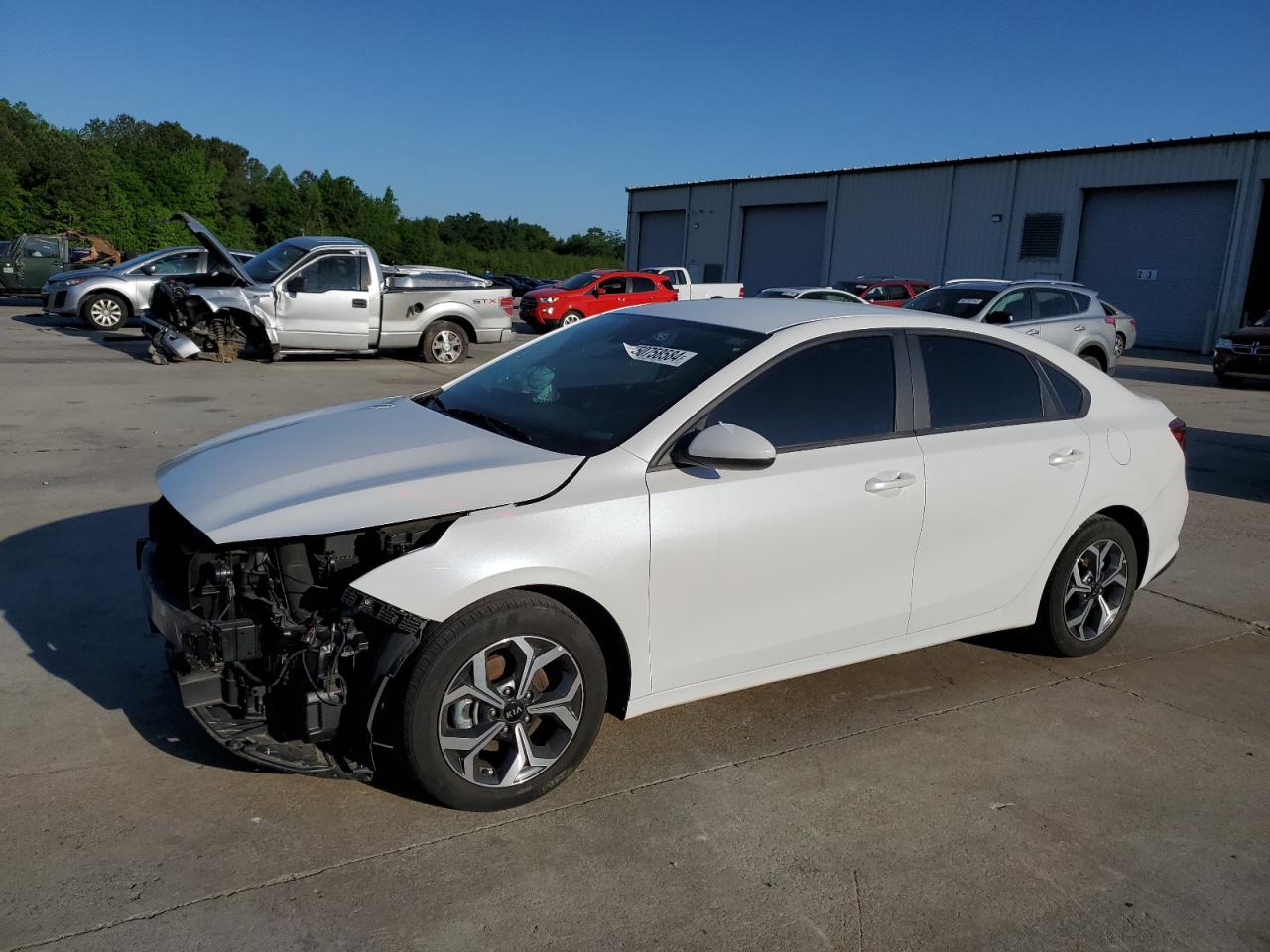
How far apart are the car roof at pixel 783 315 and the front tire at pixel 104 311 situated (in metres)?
17.6

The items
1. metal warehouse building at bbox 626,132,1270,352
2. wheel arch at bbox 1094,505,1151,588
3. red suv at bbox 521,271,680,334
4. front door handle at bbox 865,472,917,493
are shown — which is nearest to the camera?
front door handle at bbox 865,472,917,493

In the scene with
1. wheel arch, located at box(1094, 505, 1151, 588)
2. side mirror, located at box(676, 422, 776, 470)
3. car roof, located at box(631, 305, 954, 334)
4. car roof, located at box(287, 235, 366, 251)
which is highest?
car roof, located at box(287, 235, 366, 251)

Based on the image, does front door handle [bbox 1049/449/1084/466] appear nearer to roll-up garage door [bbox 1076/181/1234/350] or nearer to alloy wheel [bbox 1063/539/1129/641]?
alloy wheel [bbox 1063/539/1129/641]

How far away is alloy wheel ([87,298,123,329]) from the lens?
19000mm

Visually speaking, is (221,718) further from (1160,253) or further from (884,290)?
(1160,253)

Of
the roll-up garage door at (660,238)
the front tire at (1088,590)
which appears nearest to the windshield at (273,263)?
the front tire at (1088,590)

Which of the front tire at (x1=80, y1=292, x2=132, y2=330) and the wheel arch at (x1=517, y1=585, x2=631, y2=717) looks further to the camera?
the front tire at (x1=80, y1=292, x2=132, y2=330)

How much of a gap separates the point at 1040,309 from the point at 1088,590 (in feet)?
39.6

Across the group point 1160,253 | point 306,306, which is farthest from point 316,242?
point 1160,253

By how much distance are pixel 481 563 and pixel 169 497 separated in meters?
1.22

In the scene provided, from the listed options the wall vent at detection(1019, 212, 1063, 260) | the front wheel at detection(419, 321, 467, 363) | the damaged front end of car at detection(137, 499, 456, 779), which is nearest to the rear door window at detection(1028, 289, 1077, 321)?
the front wheel at detection(419, 321, 467, 363)

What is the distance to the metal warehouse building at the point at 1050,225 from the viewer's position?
2875 centimetres

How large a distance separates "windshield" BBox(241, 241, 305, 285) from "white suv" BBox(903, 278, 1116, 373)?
31.0 feet

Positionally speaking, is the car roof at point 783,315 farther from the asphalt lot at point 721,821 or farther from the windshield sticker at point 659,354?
the asphalt lot at point 721,821
